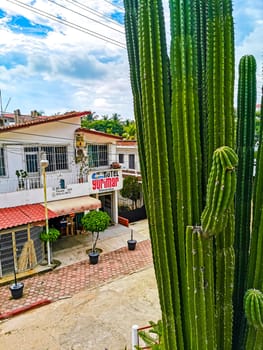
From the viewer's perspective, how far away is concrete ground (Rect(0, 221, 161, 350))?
28.1 ft

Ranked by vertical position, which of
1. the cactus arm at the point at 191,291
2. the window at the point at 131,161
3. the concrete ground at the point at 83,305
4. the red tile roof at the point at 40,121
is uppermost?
the red tile roof at the point at 40,121

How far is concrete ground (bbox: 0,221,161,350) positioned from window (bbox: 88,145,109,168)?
6060 millimetres

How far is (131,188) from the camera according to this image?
2164 centimetres

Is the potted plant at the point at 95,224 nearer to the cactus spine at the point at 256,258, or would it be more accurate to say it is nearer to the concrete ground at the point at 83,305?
the concrete ground at the point at 83,305

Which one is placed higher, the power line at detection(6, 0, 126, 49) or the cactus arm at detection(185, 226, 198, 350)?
the power line at detection(6, 0, 126, 49)

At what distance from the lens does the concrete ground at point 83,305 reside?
28.1 feet

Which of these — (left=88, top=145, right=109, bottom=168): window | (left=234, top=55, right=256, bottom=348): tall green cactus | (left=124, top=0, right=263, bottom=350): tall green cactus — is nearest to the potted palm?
(left=88, top=145, right=109, bottom=168): window

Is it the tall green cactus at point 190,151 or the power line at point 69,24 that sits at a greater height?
the power line at point 69,24

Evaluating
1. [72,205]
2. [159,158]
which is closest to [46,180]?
[72,205]

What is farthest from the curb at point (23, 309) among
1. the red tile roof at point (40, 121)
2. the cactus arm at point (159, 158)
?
the cactus arm at point (159, 158)

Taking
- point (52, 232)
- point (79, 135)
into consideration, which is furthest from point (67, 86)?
point (52, 232)

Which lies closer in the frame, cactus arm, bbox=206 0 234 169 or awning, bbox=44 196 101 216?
cactus arm, bbox=206 0 234 169

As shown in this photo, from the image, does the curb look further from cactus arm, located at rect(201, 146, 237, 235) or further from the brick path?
cactus arm, located at rect(201, 146, 237, 235)

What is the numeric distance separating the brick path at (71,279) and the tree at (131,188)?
6857 millimetres
